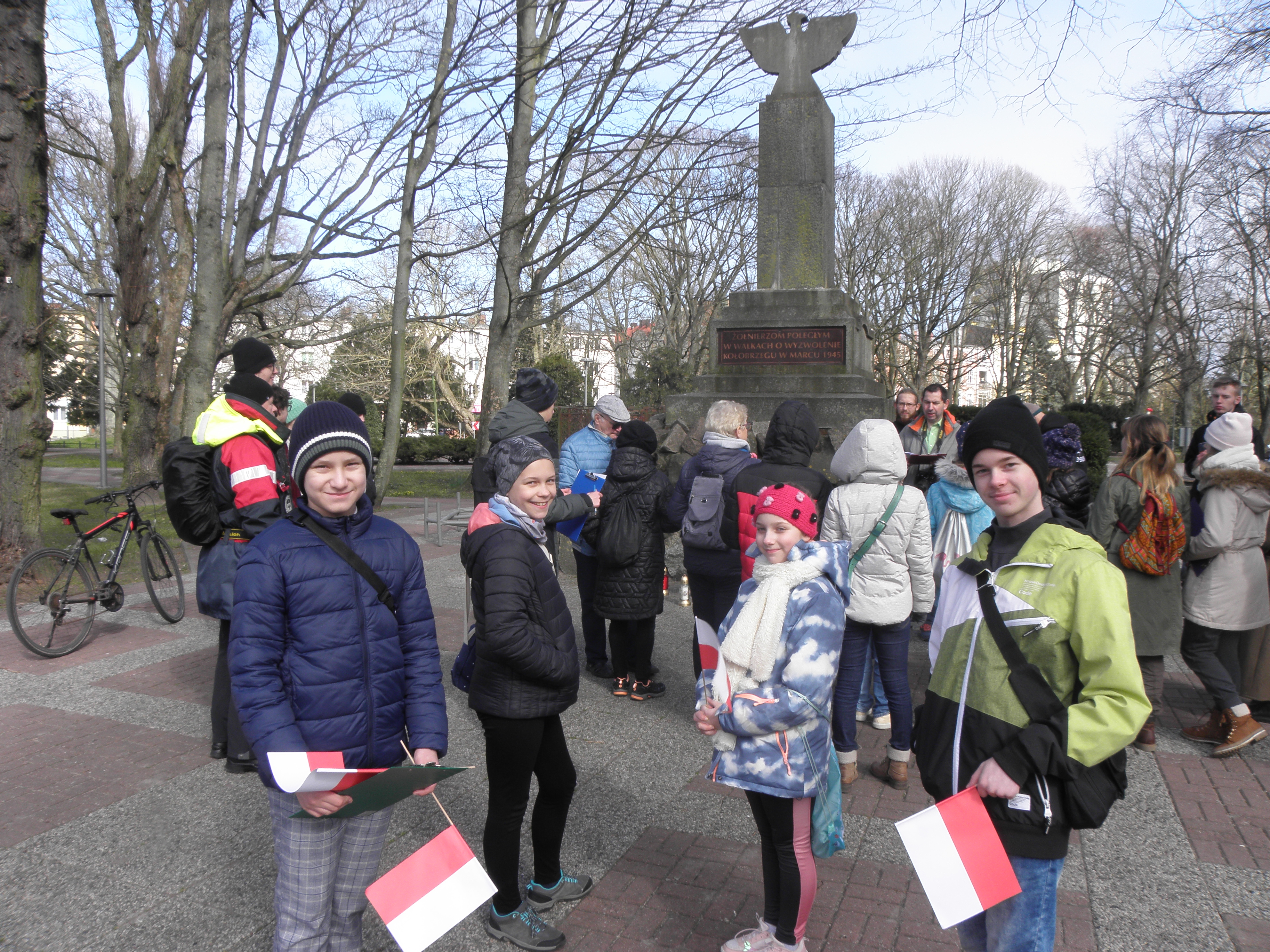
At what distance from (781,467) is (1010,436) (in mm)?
2426

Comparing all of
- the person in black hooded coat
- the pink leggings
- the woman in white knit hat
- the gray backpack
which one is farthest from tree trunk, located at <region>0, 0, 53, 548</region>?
the woman in white knit hat

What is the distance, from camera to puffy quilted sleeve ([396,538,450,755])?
2576 millimetres

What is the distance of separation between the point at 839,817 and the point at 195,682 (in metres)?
5.10

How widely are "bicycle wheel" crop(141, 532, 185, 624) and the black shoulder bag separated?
772 centimetres

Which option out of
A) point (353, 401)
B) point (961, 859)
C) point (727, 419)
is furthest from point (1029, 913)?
point (353, 401)

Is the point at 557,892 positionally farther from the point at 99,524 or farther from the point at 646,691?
the point at 99,524

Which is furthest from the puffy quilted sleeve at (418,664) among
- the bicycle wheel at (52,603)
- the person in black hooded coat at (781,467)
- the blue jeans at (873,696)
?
the bicycle wheel at (52,603)

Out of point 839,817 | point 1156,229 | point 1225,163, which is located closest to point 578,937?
point 839,817

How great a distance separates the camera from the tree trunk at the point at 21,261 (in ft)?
28.2

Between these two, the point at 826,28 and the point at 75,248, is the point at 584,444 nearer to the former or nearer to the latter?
the point at 826,28

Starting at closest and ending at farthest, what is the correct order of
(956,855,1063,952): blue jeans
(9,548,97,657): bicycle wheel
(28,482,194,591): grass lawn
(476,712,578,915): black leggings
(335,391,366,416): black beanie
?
(956,855,1063,952): blue jeans, (476,712,578,915): black leggings, (335,391,366,416): black beanie, (9,548,97,657): bicycle wheel, (28,482,194,591): grass lawn

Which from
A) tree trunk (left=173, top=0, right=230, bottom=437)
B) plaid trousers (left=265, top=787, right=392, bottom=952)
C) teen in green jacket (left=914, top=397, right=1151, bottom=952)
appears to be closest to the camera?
teen in green jacket (left=914, top=397, right=1151, bottom=952)

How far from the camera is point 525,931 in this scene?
9.73 feet

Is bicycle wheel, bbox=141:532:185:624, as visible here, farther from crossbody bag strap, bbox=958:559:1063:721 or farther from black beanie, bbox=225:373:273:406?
crossbody bag strap, bbox=958:559:1063:721
